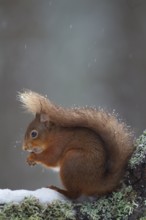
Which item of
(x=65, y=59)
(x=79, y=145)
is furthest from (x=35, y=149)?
(x=65, y=59)

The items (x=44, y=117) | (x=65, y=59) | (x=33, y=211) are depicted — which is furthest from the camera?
(x=65, y=59)

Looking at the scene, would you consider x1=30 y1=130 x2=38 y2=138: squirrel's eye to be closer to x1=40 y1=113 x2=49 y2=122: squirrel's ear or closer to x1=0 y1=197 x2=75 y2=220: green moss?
x1=40 y1=113 x2=49 y2=122: squirrel's ear

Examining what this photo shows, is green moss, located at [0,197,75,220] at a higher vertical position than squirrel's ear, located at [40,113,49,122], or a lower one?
lower

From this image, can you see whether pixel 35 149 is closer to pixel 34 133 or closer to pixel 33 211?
pixel 34 133

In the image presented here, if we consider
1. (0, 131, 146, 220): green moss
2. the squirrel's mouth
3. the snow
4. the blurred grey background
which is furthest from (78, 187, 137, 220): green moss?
the blurred grey background

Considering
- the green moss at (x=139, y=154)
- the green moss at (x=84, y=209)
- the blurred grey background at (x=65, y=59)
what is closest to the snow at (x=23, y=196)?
the green moss at (x=84, y=209)

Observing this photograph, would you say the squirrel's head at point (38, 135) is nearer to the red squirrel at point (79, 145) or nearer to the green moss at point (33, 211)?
the red squirrel at point (79, 145)
